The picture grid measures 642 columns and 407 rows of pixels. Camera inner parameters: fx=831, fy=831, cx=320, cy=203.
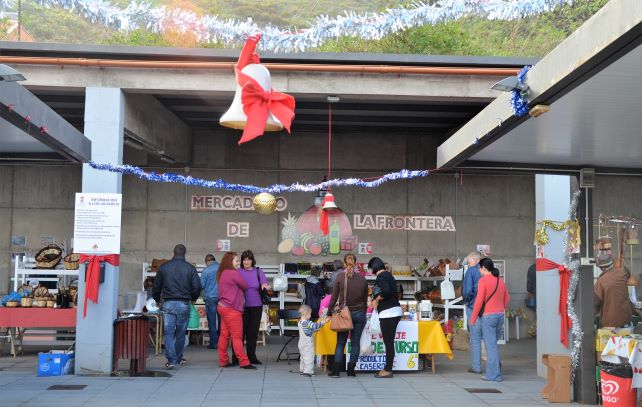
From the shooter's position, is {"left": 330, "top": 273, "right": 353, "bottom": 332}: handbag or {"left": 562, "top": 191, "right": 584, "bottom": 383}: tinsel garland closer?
{"left": 562, "top": 191, "right": 584, "bottom": 383}: tinsel garland

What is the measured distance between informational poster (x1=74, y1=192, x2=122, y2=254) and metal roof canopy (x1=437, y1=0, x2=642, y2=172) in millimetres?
4527

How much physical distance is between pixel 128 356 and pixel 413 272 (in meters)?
7.19

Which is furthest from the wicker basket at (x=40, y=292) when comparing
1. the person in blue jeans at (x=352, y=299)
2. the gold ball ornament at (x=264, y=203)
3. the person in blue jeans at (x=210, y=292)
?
the person in blue jeans at (x=352, y=299)

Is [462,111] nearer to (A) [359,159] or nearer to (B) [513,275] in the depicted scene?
(A) [359,159]

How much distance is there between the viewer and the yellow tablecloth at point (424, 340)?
11.9 m

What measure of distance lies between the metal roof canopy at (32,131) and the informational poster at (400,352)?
15.4ft

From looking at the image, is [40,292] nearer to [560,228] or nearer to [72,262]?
[72,262]

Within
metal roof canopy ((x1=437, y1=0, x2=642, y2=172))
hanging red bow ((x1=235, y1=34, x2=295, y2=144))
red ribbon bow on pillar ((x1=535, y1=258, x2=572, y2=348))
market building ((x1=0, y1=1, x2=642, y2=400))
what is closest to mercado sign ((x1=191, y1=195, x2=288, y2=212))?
market building ((x1=0, y1=1, x2=642, y2=400))

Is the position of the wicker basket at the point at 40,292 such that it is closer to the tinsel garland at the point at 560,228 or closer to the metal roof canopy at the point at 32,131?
the metal roof canopy at the point at 32,131

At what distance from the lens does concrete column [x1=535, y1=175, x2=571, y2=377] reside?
459 inches

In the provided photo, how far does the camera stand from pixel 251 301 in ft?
41.3

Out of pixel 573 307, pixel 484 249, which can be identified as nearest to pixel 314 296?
pixel 573 307

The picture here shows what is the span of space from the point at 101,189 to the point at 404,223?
7695mm

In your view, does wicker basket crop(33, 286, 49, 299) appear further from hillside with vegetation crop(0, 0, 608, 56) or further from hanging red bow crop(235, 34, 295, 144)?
hillside with vegetation crop(0, 0, 608, 56)
